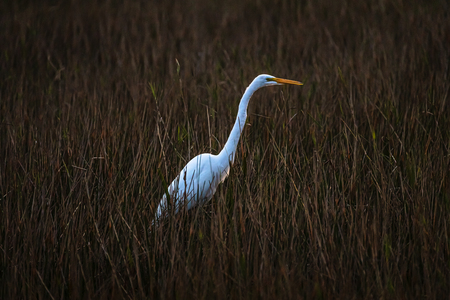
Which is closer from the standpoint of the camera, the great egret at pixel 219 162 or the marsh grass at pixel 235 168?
the marsh grass at pixel 235 168

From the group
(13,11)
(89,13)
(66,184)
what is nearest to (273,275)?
(66,184)

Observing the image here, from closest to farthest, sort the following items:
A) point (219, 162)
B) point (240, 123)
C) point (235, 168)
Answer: point (235, 168) < point (240, 123) < point (219, 162)

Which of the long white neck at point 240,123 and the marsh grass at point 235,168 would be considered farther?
the long white neck at point 240,123

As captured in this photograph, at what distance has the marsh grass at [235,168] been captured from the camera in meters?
1.79

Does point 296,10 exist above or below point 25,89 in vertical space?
above

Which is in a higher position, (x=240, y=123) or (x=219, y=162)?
(x=240, y=123)

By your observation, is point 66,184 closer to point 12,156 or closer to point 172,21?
point 12,156

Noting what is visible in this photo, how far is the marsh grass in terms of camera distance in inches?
70.4

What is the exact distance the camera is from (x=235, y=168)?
2.23 metres

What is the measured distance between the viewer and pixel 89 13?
20.9ft

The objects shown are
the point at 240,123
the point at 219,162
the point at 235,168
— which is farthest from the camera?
the point at 219,162

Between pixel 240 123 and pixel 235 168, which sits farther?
pixel 240 123

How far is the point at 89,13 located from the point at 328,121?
Result: 14.4 feet

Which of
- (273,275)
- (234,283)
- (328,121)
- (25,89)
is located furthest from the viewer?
(25,89)
